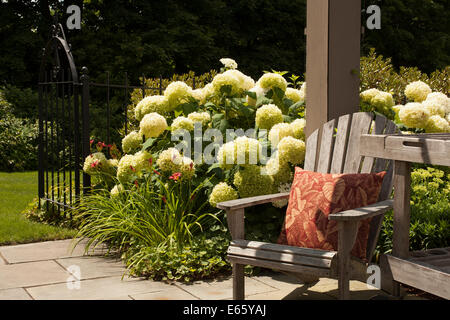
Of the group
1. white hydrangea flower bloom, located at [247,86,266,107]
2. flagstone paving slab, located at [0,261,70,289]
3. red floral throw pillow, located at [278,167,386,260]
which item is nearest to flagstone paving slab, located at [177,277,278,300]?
red floral throw pillow, located at [278,167,386,260]

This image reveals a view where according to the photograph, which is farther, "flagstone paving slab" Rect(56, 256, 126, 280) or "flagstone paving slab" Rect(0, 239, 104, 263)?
"flagstone paving slab" Rect(0, 239, 104, 263)

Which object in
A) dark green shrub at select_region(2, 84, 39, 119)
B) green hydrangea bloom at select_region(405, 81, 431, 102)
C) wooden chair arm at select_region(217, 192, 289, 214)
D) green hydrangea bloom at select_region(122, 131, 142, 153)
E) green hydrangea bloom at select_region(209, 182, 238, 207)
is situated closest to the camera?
wooden chair arm at select_region(217, 192, 289, 214)

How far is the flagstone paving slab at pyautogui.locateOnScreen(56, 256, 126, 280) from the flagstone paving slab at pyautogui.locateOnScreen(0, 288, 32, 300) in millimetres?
432

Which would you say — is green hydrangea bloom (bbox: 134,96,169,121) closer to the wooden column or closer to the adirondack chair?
the wooden column

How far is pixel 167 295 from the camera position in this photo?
346 centimetres

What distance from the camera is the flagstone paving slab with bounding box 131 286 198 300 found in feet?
11.1

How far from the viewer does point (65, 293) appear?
3.49 m

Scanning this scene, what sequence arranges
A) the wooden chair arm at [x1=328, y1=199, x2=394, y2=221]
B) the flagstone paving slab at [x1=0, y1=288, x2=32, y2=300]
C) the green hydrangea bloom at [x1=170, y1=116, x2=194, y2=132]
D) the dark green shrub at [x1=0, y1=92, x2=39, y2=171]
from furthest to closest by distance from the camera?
the dark green shrub at [x1=0, y1=92, x2=39, y2=171] < the green hydrangea bloom at [x1=170, y1=116, x2=194, y2=132] < the flagstone paving slab at [x1=0, y1=288, x2=32, y2=300] < the wooden chair arm at [x1=328, y1=199, x2=394, y2=221]

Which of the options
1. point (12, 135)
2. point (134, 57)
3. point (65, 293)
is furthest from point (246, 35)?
point (65, 293)

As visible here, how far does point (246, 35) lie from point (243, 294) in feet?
45.4

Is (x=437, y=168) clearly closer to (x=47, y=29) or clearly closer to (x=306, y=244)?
(x=306, y=244)

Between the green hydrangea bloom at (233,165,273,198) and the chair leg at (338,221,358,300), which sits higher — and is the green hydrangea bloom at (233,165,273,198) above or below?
above

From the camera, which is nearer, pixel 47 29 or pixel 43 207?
pixel 43 207

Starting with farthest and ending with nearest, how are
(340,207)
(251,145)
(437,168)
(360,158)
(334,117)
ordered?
(437,168), (251,145), (334,117), (360,158), (340,207)
